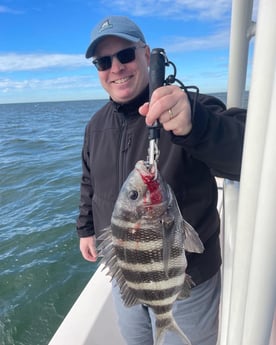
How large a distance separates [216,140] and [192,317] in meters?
1.01

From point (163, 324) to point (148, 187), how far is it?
56 centimetres

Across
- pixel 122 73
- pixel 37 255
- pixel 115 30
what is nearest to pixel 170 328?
pixel 122 73

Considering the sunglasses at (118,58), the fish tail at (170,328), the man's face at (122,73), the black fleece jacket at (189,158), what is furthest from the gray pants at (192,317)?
the sunglasses at (118,58)

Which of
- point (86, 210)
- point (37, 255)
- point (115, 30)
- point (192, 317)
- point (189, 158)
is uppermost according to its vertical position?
point (115, 30)

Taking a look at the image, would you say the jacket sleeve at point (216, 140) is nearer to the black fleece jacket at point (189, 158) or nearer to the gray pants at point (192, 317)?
the black fleece jacket at point (189, 158)

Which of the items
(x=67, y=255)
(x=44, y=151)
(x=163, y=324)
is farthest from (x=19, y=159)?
(x=163, y=324)

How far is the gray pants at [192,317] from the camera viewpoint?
1703mm

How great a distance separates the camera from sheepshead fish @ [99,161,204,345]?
1.08m

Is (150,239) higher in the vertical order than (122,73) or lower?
lower

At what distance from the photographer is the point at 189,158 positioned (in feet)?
5.25

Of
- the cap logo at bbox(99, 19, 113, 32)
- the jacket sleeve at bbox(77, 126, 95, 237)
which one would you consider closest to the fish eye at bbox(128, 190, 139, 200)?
the cap logo at bbox(99, 19, 113, 32)

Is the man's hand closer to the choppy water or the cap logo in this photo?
the cap logo

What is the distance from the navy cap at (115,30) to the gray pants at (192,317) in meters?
1.34

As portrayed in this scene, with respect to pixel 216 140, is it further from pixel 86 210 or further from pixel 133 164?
pixel 86 210
